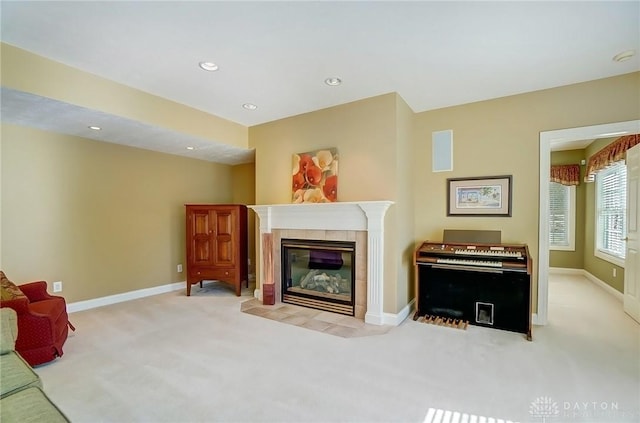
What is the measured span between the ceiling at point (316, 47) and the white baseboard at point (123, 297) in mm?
2239

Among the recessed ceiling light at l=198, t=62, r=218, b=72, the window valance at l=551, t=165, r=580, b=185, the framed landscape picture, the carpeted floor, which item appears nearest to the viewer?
the carpeted floor

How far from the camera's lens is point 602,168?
4637 millimetres

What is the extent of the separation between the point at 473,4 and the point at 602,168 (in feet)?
14.4

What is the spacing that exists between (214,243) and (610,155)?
589 cm

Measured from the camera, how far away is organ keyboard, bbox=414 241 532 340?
304cm

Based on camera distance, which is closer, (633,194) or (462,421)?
(462,421)

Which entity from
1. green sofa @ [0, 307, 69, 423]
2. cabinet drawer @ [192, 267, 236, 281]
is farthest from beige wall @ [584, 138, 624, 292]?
green sofa @ [0, 307, 69, 423]

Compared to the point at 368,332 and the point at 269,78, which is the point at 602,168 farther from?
the point at 269,78

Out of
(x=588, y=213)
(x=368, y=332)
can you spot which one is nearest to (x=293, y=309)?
(x=368, y=332)

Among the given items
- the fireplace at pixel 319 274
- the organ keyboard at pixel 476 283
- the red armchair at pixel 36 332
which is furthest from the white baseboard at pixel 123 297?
the organ keyboard at pixel 476 283

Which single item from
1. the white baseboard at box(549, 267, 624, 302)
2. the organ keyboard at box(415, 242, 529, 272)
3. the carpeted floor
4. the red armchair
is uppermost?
the organ keyboard at box(415, 242, 529, 272)

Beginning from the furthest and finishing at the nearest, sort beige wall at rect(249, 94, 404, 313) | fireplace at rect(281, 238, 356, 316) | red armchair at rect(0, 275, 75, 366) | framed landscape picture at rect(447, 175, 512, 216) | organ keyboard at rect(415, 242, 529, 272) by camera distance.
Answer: fireplace at rect(281, 238, 356, 316)
framed landscape picture at rect(447, 175, 512, 216)
beige wall at rect(249, 94, 404, 313)
organ keyboard at rect(415, 242, 529, 272)
red armchair at rect(0, 275, 75, 366)

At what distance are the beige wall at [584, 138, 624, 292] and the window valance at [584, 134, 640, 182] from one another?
159 mm

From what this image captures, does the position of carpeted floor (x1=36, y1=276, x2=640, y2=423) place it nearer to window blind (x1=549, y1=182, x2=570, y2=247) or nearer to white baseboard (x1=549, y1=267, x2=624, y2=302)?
white baseboard (x1=549, y1=267, x2=624, y2=302)
